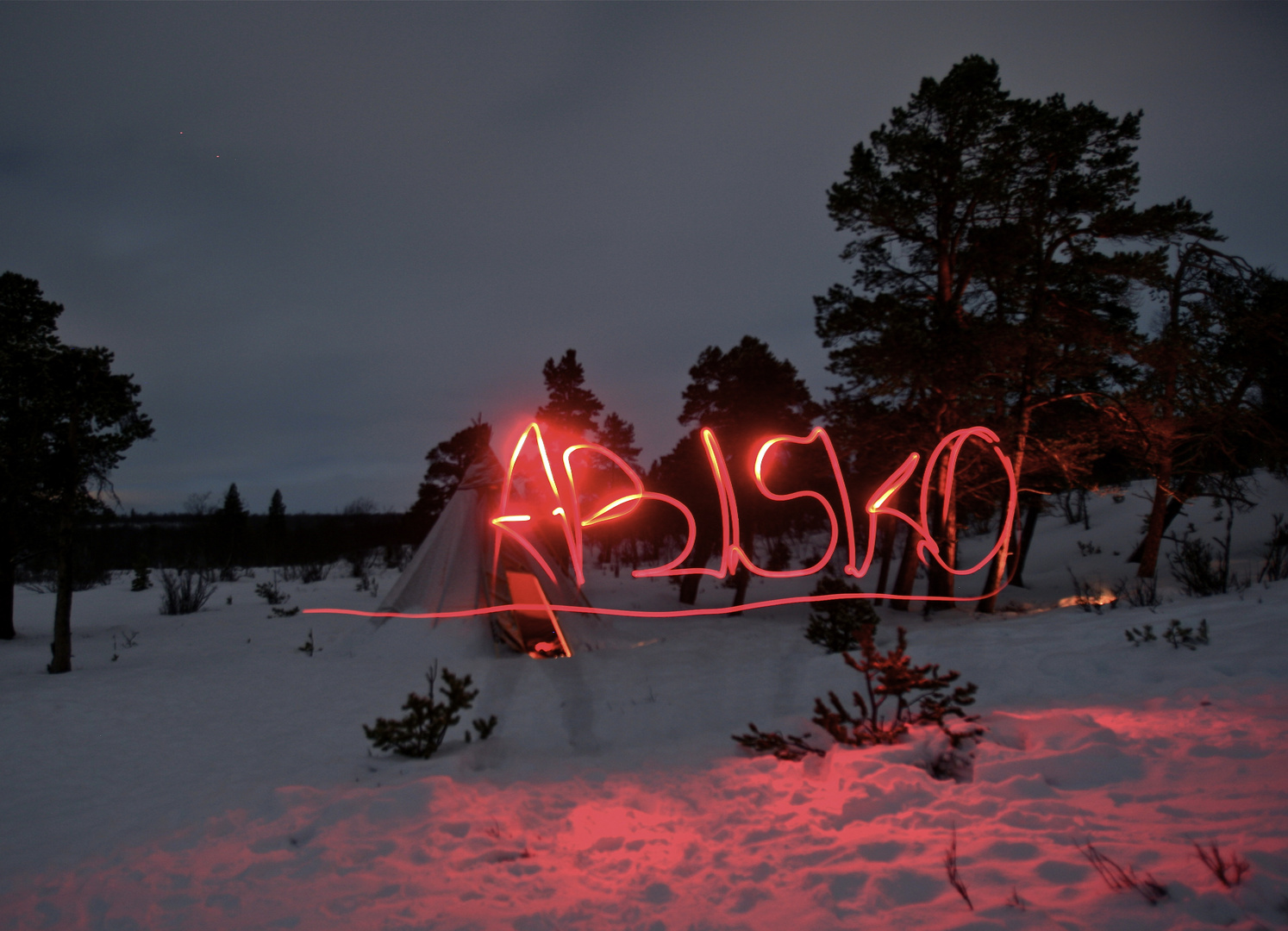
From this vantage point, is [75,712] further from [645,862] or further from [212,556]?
[212,556]

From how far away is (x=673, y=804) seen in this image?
14.0 ft

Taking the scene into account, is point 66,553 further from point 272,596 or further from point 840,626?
point 840,626

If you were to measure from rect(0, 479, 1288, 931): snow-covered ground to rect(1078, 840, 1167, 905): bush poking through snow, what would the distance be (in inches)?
1.5

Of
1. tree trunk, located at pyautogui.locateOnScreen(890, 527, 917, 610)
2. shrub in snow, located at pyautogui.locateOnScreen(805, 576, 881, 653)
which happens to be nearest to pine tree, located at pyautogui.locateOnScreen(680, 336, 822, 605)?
tree trunk, located at pyautogui.locateOnScreen(890, 527, 917, 610)

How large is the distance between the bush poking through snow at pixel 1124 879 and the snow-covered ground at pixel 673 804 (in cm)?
4

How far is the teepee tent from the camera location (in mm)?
11039

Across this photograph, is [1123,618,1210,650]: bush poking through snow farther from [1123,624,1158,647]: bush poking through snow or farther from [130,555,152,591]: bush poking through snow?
[130,555,152,591]: bush poking through snow

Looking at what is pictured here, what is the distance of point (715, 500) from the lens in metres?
15.9

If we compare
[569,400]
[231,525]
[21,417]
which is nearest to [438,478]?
[569,400]

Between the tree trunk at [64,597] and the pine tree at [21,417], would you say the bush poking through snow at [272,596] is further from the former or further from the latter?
the tree trunk at [64,597]

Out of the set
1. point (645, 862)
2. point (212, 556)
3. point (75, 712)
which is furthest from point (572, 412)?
point (212, 556)

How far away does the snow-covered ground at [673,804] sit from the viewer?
2.90 meters

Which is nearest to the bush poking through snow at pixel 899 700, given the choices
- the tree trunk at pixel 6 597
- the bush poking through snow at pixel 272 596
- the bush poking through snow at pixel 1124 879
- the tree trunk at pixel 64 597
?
Answer: the bush poking through snow at pixel 1124 879

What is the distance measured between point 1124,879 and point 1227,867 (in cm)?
42
